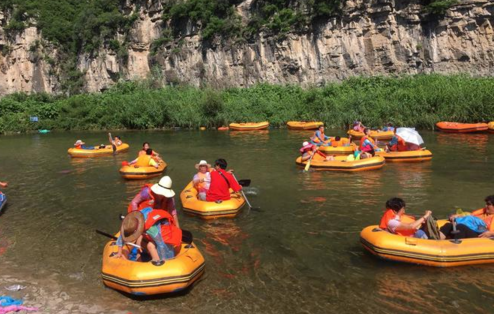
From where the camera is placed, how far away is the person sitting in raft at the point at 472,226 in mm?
6504

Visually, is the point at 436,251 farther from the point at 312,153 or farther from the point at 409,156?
the point at 409,156

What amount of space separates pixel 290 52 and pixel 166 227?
105 ft

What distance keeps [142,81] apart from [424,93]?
24.9 meters

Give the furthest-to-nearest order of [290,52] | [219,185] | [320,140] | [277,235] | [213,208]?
[290,52]
[320,140]
[219,185]
[213,208]
[277,235]

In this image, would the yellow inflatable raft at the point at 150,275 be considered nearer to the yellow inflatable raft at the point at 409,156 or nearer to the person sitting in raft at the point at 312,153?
the person sitting in raft at the point at 312,153

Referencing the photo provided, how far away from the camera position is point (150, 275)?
5.40m

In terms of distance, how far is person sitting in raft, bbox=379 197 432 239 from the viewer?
641cm

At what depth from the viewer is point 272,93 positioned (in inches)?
1294

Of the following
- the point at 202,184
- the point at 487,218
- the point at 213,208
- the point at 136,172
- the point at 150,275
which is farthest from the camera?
the point at 136,172

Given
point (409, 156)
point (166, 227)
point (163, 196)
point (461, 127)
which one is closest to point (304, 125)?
point (461, 127)

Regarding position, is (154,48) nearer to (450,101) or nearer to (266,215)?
(450,101)

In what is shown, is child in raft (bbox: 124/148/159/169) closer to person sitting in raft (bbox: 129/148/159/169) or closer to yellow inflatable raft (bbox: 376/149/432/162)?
person sitting in raft (bbox: 129/148/159/169)

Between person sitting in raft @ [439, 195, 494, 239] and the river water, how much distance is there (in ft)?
1.82

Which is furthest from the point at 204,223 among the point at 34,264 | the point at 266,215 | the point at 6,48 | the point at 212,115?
the point at 6,48
